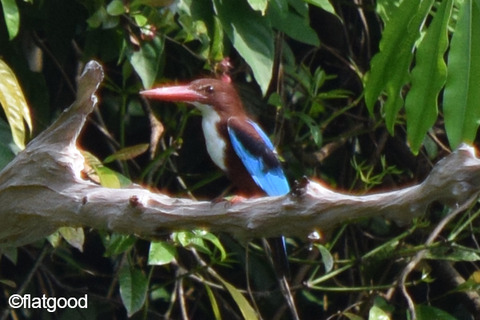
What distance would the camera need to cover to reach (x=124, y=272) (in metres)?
3.24

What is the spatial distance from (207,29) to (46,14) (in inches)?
21.6

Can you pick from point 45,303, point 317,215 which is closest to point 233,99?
point 45,303

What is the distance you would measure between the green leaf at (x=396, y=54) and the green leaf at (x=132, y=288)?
101 cm

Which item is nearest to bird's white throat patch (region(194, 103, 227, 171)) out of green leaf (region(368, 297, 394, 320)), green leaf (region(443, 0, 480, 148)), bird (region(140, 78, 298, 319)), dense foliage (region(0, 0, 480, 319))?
bird (region(140, 78, 298, 319))

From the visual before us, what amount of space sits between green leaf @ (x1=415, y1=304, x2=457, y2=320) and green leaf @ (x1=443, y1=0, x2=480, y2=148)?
4.59 feet

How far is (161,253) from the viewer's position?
3057 millimetres

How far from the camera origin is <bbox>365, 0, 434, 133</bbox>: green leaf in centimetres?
239

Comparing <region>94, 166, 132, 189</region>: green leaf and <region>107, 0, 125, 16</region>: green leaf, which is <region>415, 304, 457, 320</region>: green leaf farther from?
<region>107, 0, 125, 16</region>: green leaf

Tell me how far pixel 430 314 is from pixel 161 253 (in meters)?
0.97

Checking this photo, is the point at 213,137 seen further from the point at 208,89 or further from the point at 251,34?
Result: the point at 251,34

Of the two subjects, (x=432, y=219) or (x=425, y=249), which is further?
(x=432, y=219)

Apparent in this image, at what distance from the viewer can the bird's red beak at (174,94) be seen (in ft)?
10.4

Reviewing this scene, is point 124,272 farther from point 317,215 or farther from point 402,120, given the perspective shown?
point 317,215

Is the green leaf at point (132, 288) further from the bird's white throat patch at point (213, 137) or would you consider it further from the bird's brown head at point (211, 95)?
the bird's brown head at point (211, 95)
